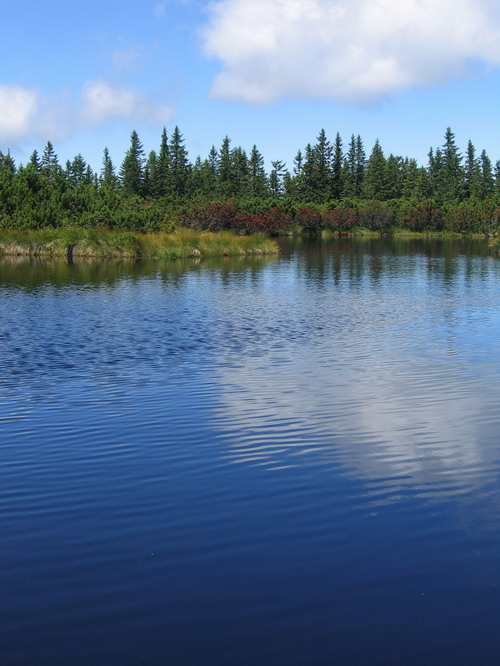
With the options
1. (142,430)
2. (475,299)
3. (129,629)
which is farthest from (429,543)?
(475,299)

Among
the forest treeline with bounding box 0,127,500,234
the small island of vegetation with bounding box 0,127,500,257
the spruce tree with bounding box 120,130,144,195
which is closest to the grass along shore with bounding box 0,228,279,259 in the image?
the small island of vegetation with bounding box 0,127,500,257

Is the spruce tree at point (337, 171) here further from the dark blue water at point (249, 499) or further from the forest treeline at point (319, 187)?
the dark blue water at point (249, 499)

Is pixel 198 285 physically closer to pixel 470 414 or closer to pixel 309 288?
pixel 309 288

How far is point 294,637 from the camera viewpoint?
5734 millimetres

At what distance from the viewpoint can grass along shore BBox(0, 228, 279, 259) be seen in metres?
57.5

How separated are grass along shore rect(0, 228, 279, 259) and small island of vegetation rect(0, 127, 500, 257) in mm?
94

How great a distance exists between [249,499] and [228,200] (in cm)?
10911

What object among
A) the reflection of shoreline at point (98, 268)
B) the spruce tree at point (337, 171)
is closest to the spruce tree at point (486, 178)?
the spruce tree at point (337, 171)

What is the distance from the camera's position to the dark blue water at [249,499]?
5.83m

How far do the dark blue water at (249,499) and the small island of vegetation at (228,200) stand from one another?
42.0 metres

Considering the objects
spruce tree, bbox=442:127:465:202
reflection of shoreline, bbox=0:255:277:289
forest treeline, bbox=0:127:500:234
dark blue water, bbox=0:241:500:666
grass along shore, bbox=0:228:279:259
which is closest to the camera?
dark blue water, bbox=0:241:500:666

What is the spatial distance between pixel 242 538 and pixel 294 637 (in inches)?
75.8

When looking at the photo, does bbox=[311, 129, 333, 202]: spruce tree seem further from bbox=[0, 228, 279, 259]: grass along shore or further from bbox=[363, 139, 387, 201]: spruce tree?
bbox=[0, 228, 279, 259]: grass along shore

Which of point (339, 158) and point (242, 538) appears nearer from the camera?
point (242, 538)
